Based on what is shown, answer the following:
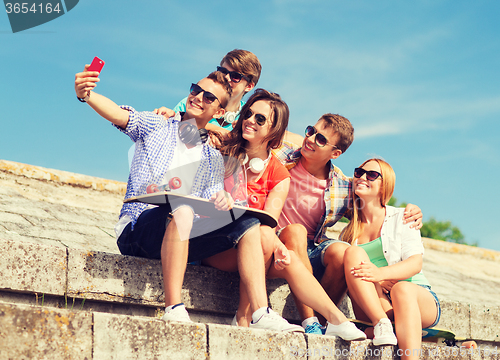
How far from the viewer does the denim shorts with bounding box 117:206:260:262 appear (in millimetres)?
2742

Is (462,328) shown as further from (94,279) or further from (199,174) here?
(94,279)

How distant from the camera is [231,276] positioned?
3.18m

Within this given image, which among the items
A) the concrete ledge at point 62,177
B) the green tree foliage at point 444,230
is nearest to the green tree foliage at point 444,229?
the green tree foliage at point 444,230

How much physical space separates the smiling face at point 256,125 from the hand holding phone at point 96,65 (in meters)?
1.14

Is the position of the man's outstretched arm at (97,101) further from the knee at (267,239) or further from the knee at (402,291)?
the knee at (402,291)

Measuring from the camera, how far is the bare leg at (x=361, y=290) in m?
2.91

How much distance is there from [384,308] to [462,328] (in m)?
1.33

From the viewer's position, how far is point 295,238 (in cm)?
311

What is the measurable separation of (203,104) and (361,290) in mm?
1543

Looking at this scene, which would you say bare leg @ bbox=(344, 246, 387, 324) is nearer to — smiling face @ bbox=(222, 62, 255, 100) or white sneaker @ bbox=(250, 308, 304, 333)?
white sneaker @ bbox=(250, 308, 304, 333)

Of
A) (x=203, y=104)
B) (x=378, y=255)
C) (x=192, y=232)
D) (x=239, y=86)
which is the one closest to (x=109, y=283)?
(x=192, y=232)

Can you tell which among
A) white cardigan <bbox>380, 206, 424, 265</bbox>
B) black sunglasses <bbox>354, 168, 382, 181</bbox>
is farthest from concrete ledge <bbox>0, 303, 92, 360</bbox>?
black sunglasses <bbox>354, 168, 382, 181</bbox>

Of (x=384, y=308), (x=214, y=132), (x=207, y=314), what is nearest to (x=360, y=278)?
(x=384, y=308)

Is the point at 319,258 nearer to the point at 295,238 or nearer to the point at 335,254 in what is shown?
the point at 335,254
